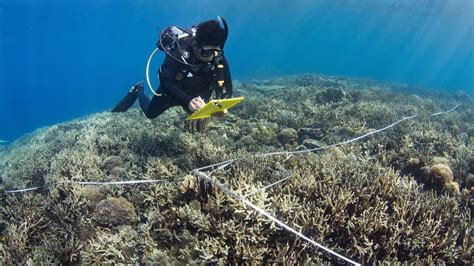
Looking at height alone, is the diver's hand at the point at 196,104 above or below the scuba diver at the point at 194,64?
below

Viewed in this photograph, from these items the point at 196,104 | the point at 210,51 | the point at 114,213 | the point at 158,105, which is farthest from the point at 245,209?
the point at 158,105

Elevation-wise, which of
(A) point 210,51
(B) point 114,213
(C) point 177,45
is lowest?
(B) point 114,213

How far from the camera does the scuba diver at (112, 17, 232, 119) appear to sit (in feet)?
17.1

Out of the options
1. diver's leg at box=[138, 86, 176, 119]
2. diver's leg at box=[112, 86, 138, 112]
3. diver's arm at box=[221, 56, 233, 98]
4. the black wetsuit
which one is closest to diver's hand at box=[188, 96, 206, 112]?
the black wetsuit

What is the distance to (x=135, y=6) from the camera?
183 feet

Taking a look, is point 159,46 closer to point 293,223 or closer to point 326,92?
point 293,223

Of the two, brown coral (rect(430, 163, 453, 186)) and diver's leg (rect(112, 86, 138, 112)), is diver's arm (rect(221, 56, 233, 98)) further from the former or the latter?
brown coral (rect(430, 163, 453, 186))

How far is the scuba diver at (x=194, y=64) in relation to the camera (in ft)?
17.1

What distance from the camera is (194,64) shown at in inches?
226

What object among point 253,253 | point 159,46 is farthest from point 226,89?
point 253,253

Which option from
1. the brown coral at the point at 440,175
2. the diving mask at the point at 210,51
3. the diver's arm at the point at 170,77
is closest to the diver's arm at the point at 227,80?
the diving mask at the point at 210,51

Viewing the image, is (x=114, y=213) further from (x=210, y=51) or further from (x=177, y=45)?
(x=177, y=45)

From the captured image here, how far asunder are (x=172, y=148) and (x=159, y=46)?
2.16 meters

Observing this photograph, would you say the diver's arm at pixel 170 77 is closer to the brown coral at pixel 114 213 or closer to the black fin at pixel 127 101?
the brown coral at pixel 114 213
